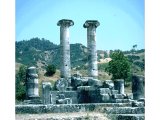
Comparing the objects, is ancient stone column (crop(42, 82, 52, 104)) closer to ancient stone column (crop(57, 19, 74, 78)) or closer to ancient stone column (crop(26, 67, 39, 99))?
ancient stone column (crop(26, 67, 39, 99))

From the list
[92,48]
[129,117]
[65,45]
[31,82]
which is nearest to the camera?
[129,117]

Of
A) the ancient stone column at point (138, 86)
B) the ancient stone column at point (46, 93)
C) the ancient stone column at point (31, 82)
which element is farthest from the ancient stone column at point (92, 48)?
the ancient stone column at point (138, 86)

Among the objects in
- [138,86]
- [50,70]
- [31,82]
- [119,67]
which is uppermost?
[119,67]

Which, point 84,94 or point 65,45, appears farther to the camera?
point 65,45

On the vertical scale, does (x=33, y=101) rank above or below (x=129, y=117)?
below

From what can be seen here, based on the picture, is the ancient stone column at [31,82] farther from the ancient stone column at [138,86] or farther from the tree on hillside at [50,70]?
the tree on hillside at [50,70]

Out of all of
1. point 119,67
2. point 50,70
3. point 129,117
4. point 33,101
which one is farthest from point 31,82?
point 50,70

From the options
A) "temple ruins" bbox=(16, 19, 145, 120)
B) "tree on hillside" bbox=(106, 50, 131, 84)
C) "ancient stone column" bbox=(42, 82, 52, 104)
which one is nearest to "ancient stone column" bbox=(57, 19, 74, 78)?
"temple ruins" bbox=(16, 19, 145, 120)

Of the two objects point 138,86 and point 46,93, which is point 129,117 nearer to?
point 138,86
